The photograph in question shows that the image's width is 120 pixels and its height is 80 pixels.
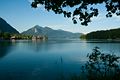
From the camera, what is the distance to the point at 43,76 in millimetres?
24531

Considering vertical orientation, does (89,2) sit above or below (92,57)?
above

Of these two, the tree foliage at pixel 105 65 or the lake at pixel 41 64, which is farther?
the lake at pixel 41 64

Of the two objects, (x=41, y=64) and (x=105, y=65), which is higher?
(x=105, y=65)

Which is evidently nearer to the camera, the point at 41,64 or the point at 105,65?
the point at 105,65

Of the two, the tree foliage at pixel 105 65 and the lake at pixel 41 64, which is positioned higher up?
the tree foliage at pixel 105 65

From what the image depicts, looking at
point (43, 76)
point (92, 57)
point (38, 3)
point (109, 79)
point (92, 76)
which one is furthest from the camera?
point (43, 76)

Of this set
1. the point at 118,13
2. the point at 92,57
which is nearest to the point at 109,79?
the point at 92,57

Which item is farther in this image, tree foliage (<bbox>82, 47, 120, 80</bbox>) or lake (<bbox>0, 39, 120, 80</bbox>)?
lake (<bbox>0, 39, 120, 80</bbox>)

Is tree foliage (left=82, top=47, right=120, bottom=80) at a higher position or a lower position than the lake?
higher

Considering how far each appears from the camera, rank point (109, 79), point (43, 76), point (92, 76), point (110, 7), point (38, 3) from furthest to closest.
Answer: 1. point (43, 76)
2. point (92, 76)
3. point (109, 79)
4. point (110, 7)
5. point (38, 3)

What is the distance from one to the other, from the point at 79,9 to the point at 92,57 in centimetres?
352

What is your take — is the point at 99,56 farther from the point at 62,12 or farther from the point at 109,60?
the point at 62,12

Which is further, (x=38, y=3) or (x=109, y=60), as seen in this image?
(x=109, y=60)

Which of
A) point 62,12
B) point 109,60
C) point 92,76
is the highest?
point 62,12
